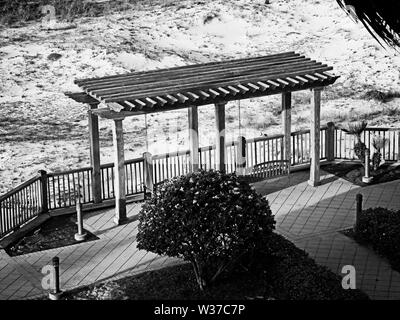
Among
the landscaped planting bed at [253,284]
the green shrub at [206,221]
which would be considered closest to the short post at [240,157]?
the landscaped planting bed at [253,284]

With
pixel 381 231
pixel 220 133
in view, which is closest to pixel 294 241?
pixel 381 231

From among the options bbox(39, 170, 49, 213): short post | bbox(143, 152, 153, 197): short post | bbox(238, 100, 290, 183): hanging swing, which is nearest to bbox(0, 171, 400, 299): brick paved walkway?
bbox(238, 100, 290, 183): hanging swing

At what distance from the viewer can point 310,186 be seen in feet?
65.3

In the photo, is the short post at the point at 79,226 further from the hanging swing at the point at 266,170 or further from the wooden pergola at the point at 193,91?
the hanging swing at the point at 266,170

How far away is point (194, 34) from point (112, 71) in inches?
247

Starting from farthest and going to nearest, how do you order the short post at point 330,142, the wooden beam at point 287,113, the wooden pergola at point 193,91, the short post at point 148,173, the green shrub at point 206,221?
the short post at point 330,142
the wooden beam at point 287,113
the short post at point 148,173
the wooden pergola at point 193,91
the green shrub at point 206,221

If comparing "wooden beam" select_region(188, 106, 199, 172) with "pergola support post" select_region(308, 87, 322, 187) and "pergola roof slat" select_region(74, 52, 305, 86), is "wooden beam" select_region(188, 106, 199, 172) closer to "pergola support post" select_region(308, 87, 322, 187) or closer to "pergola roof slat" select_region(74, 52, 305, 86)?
"pergola roof slat" select_region(74, 52, 305, 86)

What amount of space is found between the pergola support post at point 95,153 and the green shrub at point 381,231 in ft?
20.7

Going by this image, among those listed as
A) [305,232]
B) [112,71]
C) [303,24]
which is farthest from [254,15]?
[305,232]

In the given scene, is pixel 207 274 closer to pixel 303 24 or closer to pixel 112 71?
pixel 112 71

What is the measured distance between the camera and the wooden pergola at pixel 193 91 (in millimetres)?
17094

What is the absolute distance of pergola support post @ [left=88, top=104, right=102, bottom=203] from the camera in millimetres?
18406

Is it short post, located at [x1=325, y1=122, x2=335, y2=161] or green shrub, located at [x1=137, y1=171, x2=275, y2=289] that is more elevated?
green shrub, located at [x1=137, y1=171, x2=275, y2=289]
